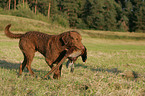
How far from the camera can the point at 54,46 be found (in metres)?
4.55

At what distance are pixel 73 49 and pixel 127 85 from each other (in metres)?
1.74

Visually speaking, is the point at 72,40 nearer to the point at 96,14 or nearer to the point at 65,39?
the point at 65,39

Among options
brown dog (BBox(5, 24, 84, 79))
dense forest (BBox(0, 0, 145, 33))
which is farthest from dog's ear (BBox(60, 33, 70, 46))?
dense forest (BBox(0, 0, 145, 33))

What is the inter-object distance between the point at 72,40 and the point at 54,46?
654 millimetres

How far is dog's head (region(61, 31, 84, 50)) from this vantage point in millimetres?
4066

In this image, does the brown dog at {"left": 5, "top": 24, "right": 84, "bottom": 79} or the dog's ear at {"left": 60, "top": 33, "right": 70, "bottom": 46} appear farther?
the dog's ear at {"left": 60, "top": 33, "right": 70, "bottom": 46}

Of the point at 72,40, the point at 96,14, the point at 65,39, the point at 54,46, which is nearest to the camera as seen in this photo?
the point at 72,40

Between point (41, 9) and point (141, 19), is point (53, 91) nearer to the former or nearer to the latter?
point (41, 9)

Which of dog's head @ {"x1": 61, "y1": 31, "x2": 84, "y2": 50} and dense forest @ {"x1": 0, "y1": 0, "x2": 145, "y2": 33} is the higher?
dense forest @ {"x1": 0, "y1": 0, "x2": 145, "y2": 33}

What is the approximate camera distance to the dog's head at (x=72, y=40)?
4.07 m

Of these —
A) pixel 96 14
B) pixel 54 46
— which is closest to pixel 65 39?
pixel 54 46

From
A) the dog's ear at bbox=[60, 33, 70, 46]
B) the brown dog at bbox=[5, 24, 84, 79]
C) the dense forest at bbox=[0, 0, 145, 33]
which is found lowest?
the brown dog at bbox=[5, 24, 84, 79]

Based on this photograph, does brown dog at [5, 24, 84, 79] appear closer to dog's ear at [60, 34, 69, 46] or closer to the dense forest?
dog's ear at [60, 34, 69, 46]

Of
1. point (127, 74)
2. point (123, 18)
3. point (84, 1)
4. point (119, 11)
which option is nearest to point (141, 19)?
point (123, 18)
